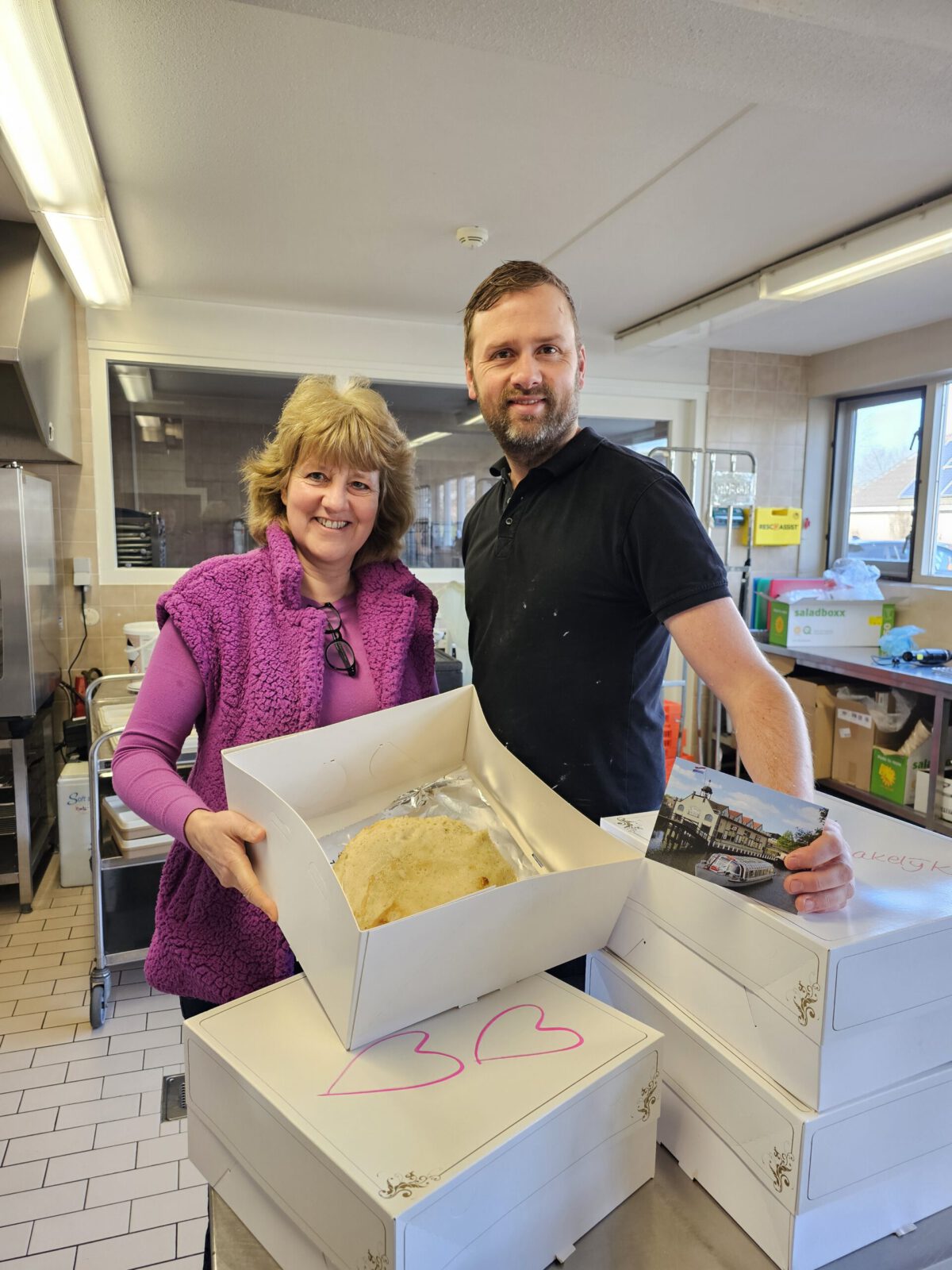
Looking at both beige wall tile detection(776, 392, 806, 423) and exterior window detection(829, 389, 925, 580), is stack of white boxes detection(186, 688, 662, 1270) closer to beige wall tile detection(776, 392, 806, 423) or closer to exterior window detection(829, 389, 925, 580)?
exterior window detection(829, 389, 925, 580)

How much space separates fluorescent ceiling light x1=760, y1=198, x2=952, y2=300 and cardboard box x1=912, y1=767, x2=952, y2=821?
6.27 ft

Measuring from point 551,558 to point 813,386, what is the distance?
3.77 meters

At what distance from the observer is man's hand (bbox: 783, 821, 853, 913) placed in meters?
0.65

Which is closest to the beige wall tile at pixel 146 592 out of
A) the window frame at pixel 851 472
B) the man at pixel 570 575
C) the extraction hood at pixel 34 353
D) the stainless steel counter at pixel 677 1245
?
the extraction hood at pixel 34 353

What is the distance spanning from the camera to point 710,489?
14.1ft

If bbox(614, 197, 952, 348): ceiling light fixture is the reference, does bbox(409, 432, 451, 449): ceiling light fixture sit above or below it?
below

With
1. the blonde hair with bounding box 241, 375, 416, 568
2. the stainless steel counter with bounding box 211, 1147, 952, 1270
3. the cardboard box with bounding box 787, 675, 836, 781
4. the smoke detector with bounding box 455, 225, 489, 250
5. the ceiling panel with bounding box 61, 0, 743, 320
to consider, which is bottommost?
the cardboard box with bounding box 787, 675, 836, 781

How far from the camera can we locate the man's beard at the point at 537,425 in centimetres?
128

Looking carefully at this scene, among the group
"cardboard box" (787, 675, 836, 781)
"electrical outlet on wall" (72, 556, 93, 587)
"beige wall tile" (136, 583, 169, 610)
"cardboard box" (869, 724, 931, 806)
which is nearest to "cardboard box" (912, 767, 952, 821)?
"cardboard box" (869, 724, 931, 806)

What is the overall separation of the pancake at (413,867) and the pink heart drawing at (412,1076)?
11 centimetres

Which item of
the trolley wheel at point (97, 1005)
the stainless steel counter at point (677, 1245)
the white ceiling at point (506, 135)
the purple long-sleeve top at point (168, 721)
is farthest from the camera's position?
the trolley wheel at point (97, 1005)

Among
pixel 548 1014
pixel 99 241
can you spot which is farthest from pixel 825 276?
pixel 548 1014

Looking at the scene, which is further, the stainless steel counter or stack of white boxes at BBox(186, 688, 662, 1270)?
the stainless steel counter

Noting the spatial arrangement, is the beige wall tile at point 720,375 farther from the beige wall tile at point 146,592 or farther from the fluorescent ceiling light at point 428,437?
the beige wall tile at point 146,592
